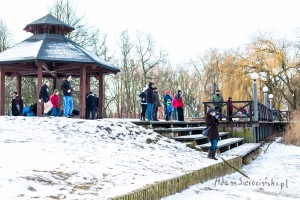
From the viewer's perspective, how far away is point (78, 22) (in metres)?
29.0

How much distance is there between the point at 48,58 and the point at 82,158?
26.2 ft

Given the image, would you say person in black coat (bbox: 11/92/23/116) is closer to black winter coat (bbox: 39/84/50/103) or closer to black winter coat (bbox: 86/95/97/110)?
black winter coat (bbox: 39/84/50/103)

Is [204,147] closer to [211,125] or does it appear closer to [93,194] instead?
[211,125]

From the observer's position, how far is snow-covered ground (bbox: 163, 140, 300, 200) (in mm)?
7608

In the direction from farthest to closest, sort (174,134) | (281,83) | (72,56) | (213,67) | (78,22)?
(213,67), (281,83), (78,22), (72,56), (174,134)

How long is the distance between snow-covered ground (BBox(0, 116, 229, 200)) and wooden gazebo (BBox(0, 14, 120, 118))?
406 cm

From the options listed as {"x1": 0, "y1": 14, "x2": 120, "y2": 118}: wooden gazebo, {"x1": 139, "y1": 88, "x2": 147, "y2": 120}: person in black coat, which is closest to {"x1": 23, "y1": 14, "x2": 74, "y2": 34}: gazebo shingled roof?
{"x1": 0, "y1": 14, "x2": 120, "y2": 118}: wooden gazebo

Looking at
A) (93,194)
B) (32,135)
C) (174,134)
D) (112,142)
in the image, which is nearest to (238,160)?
(174,134)

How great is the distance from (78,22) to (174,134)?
1795cm

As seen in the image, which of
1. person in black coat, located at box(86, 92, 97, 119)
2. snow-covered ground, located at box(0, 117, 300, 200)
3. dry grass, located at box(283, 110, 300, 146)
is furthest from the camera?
dry grass, located at box(283, 110, 300, 146)

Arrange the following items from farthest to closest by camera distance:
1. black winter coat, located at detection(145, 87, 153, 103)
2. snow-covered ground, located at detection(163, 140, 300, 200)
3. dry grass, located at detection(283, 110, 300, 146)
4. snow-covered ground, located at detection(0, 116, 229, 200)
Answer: dry grass, located at detection(283, 110, 300, 146) → black winter coat, located at detection(145, 87, 153, 103) → snow-covered ground, located at detection(163, 140, 300, 200) → snow-covered ground, located at detection(0, 116, 229, 200)

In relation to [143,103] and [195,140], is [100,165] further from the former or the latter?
[143,103]

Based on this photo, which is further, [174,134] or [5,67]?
[5,67]

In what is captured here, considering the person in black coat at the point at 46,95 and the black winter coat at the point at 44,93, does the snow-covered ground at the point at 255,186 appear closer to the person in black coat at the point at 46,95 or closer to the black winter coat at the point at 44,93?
the person in black coat at the point at 46,95
